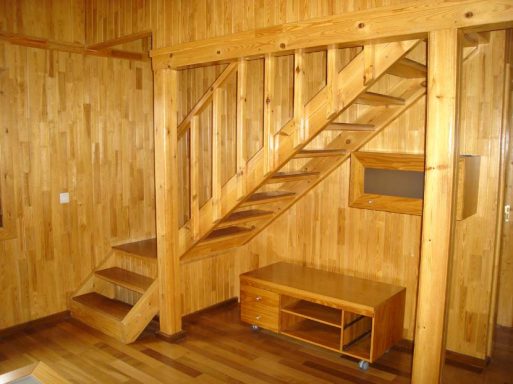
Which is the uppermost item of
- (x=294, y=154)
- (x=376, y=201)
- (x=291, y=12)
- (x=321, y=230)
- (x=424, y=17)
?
(x=291, y=12)

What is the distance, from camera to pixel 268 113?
313 centimetres

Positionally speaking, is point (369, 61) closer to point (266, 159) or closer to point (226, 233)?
point (266, 159)

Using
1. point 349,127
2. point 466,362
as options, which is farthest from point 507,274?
point 349,127

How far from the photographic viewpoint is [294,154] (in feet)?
10.2

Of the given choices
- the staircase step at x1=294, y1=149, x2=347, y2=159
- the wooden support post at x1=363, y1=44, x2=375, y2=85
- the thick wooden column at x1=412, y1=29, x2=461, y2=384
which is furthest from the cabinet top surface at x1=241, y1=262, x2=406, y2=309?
the wooden support post at x1=363, y1=44, x2=375, y2=85

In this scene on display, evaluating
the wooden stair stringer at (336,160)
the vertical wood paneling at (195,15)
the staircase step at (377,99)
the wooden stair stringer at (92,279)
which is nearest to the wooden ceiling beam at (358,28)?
the vertical wood paneling at (195,15)

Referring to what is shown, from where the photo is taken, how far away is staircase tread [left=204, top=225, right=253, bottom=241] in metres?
4.08

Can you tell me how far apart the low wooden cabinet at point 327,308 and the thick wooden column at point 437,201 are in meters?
0.86

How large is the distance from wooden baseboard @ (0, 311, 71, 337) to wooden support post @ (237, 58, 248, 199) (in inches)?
85.6

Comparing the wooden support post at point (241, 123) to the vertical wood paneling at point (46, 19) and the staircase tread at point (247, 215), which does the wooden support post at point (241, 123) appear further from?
the vertical wood paneling at point (46, 19)

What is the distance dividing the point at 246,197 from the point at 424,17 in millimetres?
1697

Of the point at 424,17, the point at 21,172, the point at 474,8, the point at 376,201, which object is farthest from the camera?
the point at 21,172

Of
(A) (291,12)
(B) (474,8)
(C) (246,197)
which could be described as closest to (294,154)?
(C) (246,197)

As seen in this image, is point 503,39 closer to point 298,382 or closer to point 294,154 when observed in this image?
point 294,154
